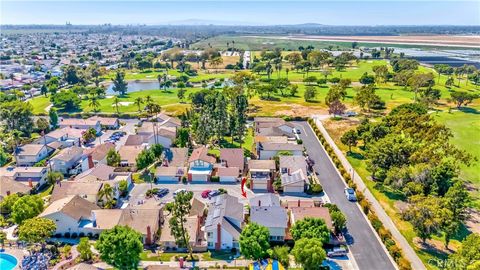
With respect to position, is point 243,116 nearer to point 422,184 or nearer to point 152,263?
point 422,184

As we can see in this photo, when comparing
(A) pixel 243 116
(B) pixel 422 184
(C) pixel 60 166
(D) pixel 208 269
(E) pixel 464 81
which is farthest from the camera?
(E) pixel 464 81

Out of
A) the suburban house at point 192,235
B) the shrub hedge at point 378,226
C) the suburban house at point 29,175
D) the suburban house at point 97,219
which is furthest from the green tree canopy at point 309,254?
the suburban house at point 29,175

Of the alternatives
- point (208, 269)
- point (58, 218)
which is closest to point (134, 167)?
point (58, 218)

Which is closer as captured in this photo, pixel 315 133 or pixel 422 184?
pixel 422 184

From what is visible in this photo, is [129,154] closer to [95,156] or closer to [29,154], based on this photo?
[95,156]

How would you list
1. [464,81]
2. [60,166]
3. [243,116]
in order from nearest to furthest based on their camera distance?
[60,166], [243,116], [464,81]

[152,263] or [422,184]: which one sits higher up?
[422,184]
